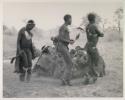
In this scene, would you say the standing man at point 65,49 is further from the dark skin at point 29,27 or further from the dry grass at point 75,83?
the dark skin at point 29,27

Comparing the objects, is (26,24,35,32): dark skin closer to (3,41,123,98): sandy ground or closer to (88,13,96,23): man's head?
(3,41,123,98): sandy ground

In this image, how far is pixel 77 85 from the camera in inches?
123

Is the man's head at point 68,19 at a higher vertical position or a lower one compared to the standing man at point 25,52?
higher

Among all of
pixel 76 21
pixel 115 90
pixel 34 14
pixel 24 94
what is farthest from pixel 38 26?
pixel 115 90

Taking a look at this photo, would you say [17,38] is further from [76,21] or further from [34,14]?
[76,21]

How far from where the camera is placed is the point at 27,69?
3.12 meters

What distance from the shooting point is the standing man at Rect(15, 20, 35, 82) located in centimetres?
310

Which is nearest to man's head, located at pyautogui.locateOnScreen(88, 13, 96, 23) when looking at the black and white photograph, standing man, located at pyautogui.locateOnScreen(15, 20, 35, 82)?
the black and white photograph

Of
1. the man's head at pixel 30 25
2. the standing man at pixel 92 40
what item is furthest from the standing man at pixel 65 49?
the man's head at pixel 30 25

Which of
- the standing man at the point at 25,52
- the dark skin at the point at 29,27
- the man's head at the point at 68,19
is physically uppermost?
the man's head at the point at 68,19

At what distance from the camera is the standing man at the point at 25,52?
3.10 meters

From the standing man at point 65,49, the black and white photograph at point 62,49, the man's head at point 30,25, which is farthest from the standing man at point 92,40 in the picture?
the man's head at point 30,25

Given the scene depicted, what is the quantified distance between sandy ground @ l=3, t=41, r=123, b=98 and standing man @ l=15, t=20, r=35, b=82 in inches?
2.6

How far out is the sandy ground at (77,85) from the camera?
3096 millimetres
